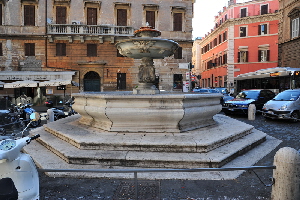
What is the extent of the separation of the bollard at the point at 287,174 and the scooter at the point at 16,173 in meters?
2.93

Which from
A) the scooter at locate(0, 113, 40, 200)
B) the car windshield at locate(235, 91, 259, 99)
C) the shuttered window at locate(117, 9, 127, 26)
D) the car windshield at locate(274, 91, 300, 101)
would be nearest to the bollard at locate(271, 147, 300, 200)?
the scooter at locate(0, 113, 40, 200)

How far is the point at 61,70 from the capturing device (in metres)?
22.6

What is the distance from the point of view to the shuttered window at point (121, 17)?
2358cm

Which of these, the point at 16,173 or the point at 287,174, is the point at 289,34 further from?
the point at 16,173

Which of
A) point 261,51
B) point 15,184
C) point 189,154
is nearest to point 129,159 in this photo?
point 189,154

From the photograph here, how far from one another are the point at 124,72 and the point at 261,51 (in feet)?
70.4

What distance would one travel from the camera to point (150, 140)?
4.71m

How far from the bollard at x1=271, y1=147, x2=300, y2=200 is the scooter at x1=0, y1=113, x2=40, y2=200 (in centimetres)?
293

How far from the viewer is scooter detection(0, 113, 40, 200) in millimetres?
2287

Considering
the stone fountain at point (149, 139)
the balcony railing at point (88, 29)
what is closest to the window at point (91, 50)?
the balcony railing at point (88, 29)

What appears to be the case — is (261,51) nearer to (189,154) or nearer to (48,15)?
(48,15)

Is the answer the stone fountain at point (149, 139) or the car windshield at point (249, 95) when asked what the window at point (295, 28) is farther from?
the stone fountain at point (149, 139)

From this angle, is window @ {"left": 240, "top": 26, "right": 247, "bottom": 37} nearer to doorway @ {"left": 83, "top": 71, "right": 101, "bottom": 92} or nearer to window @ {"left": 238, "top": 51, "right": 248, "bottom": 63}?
window @ {"left": 238, "top": 51, "right": 248, "bottom": 63}

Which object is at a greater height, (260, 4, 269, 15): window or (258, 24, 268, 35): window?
(260, 4, 269, 15): window
